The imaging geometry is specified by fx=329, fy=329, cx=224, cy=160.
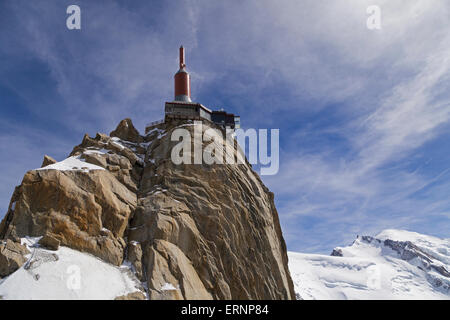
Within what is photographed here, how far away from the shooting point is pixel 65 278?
27.1 meters

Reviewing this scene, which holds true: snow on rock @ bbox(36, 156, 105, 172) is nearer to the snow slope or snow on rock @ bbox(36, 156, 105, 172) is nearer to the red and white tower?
the snow slope

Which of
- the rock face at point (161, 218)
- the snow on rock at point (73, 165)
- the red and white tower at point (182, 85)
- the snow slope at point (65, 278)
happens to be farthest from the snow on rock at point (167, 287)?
the red and white tower at point (182, 85)

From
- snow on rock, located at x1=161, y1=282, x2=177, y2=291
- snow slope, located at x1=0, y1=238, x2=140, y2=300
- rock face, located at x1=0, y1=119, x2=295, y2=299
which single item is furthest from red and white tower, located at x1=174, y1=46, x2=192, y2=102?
snow on rock, located at x1=161, y1=282, x2=177, y2=291

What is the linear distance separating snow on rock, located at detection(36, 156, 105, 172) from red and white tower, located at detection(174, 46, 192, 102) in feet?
95.8

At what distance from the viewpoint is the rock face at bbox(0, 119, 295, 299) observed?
32.1m

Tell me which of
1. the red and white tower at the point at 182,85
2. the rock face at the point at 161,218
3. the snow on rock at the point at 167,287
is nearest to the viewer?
the snow on rock at the point at 167,287

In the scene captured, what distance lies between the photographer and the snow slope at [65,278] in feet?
82.7

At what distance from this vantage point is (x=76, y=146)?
162ft

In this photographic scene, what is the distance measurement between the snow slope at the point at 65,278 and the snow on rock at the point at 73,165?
30.0 feet

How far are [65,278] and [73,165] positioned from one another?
49.5ft

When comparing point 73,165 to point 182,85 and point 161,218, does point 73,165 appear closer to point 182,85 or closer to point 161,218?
point 161,218

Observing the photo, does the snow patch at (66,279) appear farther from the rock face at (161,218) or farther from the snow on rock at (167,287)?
the snow on rock at (167,287)

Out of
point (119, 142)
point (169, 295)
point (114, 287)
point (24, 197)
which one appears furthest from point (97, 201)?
point (119, 142)

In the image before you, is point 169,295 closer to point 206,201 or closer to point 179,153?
point 206,201
